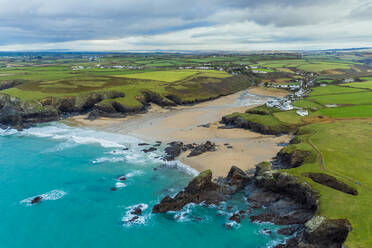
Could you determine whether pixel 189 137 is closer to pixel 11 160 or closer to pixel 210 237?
pixel 210 237

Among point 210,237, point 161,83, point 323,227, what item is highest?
point 161,83

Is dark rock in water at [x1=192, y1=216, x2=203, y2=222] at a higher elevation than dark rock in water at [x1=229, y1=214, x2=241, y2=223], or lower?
lower

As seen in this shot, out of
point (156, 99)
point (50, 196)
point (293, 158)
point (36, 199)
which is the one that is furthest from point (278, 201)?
point (156, 99)

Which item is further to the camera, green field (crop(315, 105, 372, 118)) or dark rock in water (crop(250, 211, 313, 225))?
green field (crop(315, 105, 372, 118))

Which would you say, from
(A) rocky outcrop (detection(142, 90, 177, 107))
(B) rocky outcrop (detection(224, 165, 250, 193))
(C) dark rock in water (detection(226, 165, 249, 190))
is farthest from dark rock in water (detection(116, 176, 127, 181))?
(A) rocky outcrop (detection(142, 90, 177, 107))

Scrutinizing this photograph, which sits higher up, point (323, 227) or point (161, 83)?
point (161, 83)

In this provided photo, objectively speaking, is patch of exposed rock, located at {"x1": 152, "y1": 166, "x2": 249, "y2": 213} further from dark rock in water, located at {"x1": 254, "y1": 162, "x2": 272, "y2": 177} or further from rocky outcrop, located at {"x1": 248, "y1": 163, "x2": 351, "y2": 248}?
rocky outcrop, located at {"x1": 248, "y1": 163, "x2": 351, "y2": 248}

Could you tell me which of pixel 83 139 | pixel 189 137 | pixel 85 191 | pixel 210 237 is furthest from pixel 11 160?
pixel 210 237

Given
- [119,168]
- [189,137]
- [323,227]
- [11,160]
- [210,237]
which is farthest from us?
[189,137]
